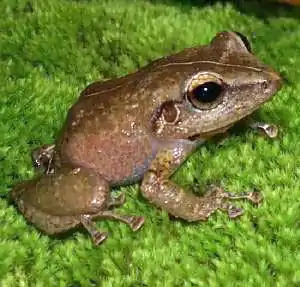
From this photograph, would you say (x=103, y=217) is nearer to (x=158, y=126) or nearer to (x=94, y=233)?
A: (x=94, y=233)

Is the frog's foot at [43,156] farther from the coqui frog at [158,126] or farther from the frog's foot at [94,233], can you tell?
the frog's foot at [94,233]

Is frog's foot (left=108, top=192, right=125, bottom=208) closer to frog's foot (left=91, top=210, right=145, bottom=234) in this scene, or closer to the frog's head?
frog's foot (left=91, top=210, right=145, bottom=234)

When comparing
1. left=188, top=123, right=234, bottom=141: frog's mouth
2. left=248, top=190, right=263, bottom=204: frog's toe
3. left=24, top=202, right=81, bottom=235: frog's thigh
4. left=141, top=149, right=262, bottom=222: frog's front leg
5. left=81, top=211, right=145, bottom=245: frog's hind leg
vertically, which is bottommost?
left=24, top=202, right=81, bottom=235: frog's thigh

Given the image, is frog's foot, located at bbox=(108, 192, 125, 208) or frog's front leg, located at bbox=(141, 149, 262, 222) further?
frog's foot, located at bbox=(108, 192, 125, 208)

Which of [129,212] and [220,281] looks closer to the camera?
[220,281]

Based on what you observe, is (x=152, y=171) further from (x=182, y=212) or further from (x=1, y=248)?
(x=1, y=248)

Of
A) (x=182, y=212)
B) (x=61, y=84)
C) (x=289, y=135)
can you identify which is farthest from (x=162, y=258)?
(x=61, y=84)

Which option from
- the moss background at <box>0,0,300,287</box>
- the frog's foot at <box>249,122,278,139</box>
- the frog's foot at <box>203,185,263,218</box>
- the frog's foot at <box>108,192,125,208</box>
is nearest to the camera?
the moss background at <box>0,0,300,287</box>

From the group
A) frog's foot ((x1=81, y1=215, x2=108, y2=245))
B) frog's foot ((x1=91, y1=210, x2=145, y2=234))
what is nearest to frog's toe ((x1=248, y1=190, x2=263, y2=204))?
frog's foot ((x1=91, y1=210, x2=145, y2=234))
